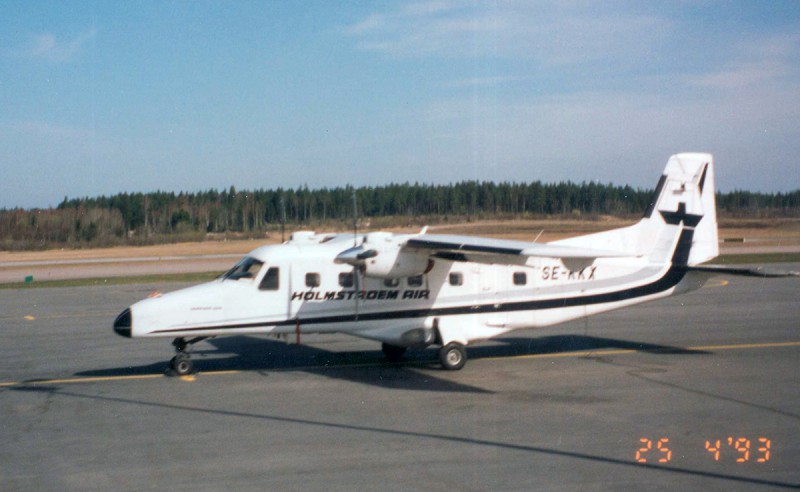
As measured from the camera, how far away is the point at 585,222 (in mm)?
27094

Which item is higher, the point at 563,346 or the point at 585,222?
the point at 585,222

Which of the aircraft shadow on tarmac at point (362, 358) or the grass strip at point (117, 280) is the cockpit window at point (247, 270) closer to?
the aircraft shadow on tarmac at point (362, 358)

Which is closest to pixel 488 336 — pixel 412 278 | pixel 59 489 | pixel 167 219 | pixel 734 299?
pixel 412 278

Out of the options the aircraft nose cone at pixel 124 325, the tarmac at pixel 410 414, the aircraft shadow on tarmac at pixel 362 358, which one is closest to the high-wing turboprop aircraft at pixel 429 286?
the aircraft nose cone at pixel 124 325

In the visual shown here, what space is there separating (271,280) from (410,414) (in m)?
4.56

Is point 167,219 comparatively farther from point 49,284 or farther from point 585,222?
point 585,222

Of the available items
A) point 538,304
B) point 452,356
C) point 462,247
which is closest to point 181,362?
point 452,356

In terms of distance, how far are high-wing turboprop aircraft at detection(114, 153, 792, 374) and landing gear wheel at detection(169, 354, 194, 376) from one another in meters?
0.02

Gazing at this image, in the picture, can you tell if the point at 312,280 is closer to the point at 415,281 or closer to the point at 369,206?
the point at 415,281

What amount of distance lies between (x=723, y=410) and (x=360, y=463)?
607 cm

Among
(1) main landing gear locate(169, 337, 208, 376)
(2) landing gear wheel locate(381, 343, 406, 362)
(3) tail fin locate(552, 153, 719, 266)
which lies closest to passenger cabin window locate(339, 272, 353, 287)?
(2) landing gear wheel locate(381, 343, 406, 362)

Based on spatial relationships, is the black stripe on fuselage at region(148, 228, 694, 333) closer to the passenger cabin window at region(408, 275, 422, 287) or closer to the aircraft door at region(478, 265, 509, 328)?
the aircraft door at region(478, 265, 509, 328)

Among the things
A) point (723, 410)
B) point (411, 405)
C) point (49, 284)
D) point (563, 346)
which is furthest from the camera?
point (49, 284)

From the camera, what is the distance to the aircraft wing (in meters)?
12.7
